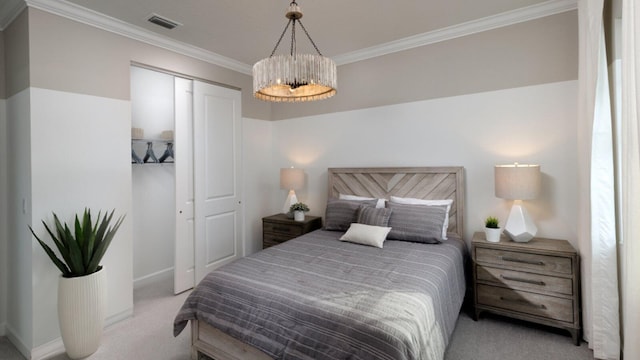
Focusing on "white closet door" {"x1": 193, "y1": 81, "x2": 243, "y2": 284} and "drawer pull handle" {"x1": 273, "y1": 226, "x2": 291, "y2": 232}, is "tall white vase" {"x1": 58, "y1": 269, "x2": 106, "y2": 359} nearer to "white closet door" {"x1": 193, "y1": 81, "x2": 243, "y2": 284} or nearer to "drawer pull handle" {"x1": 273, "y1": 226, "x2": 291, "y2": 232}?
"white closet door" {"x1": 193, "y1": 81, "x2": 243, "y2": 284}

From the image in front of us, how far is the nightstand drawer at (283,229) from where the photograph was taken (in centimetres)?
366

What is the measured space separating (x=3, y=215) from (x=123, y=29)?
76.1 inches

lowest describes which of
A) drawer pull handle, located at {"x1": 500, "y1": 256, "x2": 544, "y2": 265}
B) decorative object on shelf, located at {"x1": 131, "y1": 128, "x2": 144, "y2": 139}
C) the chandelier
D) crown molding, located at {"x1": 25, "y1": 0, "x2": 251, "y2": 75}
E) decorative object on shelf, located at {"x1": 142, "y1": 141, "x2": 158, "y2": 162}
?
drawer pull handle, located at {"x1": 500, "y1": 256, "x2": 544, "y2": 265}

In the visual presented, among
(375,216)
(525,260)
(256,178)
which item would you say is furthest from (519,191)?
(256,178)

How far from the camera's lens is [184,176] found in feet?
11.0

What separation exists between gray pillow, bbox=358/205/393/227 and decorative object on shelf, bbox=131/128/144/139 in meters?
2.73

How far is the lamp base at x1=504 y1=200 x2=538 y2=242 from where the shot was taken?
8.18 ft

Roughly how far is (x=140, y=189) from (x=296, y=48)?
2523mm

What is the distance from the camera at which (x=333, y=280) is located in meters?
1.92

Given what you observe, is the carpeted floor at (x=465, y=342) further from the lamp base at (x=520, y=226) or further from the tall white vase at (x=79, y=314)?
the lamp base at (x=520, y=226)

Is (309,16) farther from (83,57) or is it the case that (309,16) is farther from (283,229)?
(283,229)

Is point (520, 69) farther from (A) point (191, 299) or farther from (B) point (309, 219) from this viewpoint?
(A) point (191, 299)

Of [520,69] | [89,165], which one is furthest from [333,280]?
[520,69]

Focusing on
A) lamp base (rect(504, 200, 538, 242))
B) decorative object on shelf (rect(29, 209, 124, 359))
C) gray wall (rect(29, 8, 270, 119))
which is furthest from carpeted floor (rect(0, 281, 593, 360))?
gray wall (rect(29, 8, 270, 119))
